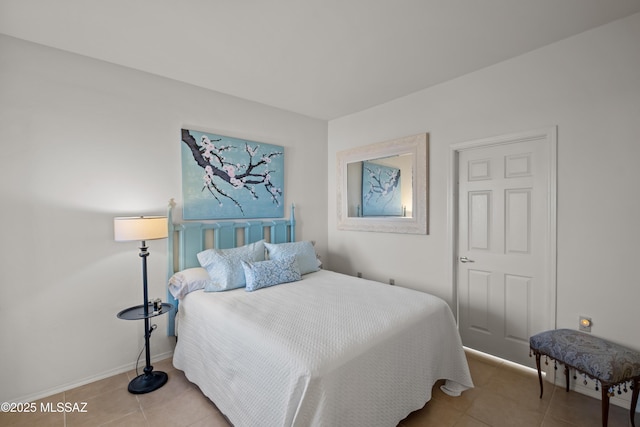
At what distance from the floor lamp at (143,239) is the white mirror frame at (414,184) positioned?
2.26 metres

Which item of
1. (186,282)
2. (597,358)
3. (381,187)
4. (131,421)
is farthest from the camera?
(381,187)

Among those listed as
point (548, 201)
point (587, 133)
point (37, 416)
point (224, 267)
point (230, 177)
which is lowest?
point (37, 416)

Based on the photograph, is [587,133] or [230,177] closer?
[587,133]

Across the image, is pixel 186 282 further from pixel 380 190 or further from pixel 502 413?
pixel 502 413

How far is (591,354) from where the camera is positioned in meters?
1.75

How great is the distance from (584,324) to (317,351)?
6.79ft

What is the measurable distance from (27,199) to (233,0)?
2.07 meters

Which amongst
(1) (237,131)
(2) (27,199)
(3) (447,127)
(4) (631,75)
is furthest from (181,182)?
(4) (631,75)

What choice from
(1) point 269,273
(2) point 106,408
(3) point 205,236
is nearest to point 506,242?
(1) point 269,273

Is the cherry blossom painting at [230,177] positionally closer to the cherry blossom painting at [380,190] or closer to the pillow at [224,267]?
the pillow at [224,267]

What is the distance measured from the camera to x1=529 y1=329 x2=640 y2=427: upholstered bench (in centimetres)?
165

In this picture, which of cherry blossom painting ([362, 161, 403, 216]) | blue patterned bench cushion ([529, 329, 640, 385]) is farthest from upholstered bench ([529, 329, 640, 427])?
cherry blossom painting ([362, 161, 403, 216])

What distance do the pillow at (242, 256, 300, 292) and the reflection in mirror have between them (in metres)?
1.29

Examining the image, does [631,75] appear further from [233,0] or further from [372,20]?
[233,0]
